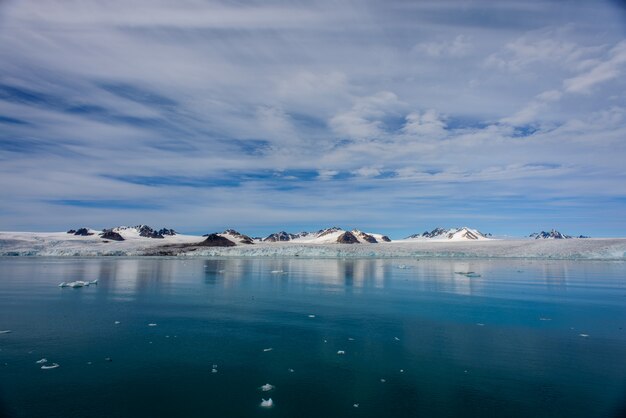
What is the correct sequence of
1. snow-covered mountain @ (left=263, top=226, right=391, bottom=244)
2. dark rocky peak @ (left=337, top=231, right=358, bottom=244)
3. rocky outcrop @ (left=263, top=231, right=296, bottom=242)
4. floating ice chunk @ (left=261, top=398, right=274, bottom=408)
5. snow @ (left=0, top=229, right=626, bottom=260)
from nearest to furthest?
floating ice chunk @ (left=261, top=398, right=274, bottom=408) < snow @ (left=0, top=229, right=626, bottom=260) < dark rocky peak @ (left=337, top=231, right=358, bottom=244) < snow-covered mountain @ (left=263, top=226, right=391, bottom=244) < rocky outcrop @ (left=263, top=231, right=296, bottom=242)

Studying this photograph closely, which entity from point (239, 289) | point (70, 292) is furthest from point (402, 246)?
point (70, 292)

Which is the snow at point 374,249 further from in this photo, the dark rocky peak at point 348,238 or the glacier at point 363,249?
the dark rocky peak at point 348,238

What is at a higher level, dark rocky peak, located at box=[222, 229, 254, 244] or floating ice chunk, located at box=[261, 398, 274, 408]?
dark rocky peak, located at box=[222, 229, 254, 244]

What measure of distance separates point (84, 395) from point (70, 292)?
13.2 meters

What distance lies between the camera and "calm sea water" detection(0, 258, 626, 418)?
575 cm

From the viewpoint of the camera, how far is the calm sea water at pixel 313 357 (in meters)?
5.75

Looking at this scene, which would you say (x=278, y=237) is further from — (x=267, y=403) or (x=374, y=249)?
(x=267, y=403)

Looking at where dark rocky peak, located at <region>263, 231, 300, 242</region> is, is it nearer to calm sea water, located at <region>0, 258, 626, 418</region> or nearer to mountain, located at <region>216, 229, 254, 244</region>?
mountain, located at <region>216, 229, 254, 244</region>

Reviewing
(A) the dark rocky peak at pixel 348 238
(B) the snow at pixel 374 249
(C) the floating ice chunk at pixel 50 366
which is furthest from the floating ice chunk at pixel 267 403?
(A) the dark rocky peak at pixel 348 238

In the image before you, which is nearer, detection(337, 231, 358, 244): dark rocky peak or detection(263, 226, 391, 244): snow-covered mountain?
detection(337, 231, 358, 244): dark rocky peak

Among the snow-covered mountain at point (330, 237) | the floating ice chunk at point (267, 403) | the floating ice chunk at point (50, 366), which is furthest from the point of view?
the snow-covered mountain at point (330, 237)

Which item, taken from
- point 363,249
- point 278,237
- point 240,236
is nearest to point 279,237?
point 278,237

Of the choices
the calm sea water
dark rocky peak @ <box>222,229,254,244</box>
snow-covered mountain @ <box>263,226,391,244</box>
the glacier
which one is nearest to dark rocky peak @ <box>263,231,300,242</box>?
snow-covered mountain @ <box>263,226,391,244</box>

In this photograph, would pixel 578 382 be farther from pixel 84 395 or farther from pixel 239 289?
pixel 239 289
